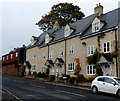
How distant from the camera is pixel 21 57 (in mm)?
58656

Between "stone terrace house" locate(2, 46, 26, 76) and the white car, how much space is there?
3474 cm

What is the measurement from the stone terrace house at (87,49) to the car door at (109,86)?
6.59m

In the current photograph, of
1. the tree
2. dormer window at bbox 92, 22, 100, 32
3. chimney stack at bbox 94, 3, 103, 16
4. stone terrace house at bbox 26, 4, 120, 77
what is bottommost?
stone terrace house at bbox 26, 4, 120, 77

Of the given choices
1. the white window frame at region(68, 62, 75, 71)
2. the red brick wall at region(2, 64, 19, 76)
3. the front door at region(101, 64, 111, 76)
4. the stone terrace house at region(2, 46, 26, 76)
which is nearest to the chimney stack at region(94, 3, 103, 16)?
the white window frame at region(68, 62, 75, 71)

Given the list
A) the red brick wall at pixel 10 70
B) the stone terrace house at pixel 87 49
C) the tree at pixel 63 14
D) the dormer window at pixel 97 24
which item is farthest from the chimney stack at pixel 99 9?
the red brick wall at pixel 10 70

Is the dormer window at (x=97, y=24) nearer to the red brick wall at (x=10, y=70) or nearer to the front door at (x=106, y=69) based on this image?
the front door at (x=106, y=69)

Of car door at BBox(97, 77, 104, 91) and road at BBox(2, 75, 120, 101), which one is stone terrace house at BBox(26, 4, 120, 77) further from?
road at BBox(2, 75, 120, 101)

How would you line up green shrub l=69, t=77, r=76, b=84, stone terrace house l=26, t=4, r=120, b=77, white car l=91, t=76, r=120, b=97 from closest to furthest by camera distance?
white car l=91, t=76, r=120, b=97 < stone terrace house l=26, t=4, r=120, b=77 < green shrub l=69, t=77, r=76, b=84

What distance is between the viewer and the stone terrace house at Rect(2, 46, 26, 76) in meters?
56.9

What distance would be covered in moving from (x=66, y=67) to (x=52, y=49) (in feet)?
19.9

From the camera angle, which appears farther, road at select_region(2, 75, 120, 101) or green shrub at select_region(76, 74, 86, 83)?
green shrub at select_region(76, 74, 86, 83)

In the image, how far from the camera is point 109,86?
18.9m

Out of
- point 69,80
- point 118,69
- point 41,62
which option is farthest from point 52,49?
point 118,69

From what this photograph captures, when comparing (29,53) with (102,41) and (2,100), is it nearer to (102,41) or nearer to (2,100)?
(102,41)
